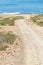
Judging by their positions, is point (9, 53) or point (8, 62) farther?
point (9, 53)

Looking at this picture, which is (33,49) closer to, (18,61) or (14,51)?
(14,51)

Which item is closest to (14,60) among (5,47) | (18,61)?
(18,61)

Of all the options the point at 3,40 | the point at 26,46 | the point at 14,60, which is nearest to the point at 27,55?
the point at 14,60

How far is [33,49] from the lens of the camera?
1034 inches

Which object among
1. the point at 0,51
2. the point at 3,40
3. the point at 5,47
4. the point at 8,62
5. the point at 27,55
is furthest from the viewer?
the point at 3,40

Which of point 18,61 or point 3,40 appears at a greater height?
point 18,61

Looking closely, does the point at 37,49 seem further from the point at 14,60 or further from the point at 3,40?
the point at 3,40

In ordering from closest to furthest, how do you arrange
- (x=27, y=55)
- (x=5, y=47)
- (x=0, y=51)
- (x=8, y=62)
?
(x=8, y=62) → (x=27, y=55) → (x=0, y=51) → (x=5, y=47)

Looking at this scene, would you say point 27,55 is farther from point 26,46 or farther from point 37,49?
point 26,46

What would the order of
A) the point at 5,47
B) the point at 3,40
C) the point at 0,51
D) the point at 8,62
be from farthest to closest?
the point at 3,40 < the point at 5,47 < the point at 0,51 < the point at 8,62

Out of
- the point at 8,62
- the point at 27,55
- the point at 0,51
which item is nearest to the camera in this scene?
the point at 8,62

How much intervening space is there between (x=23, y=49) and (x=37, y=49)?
1.55 meters

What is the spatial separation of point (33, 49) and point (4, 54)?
3331 mm

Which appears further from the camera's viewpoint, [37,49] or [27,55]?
[37,49]
